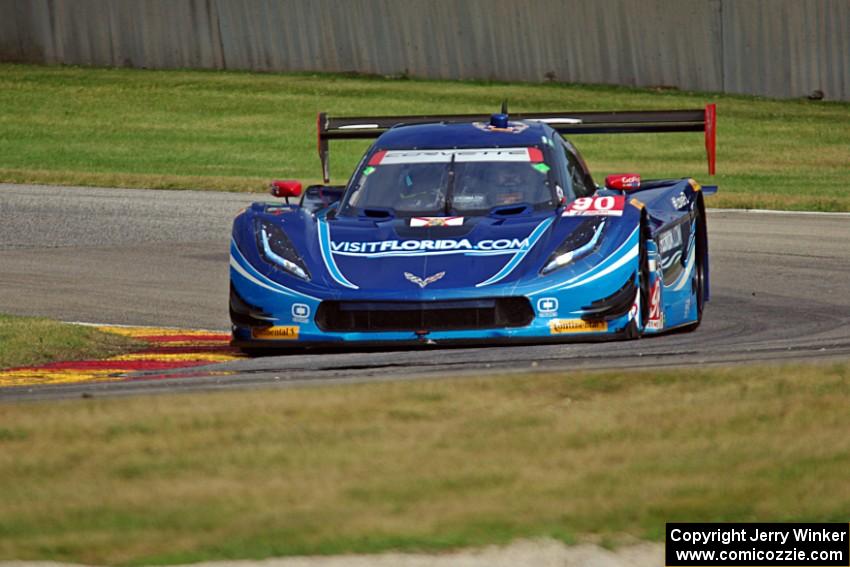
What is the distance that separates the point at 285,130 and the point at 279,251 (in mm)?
18946

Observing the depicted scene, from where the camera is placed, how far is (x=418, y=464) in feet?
19.2

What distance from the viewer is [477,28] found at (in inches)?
1193

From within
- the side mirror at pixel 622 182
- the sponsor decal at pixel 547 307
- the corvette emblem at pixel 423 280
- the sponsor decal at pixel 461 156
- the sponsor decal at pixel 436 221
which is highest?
the sponsor decal at pixel 461 156

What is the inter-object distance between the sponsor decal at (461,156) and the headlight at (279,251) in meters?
1.18

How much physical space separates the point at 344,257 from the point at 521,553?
15.1 ft

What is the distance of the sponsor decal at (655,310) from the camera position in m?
9.30

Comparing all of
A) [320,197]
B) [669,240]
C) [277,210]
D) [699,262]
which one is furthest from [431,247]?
[699,262]

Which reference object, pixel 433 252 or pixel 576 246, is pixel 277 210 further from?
pixel 576 246

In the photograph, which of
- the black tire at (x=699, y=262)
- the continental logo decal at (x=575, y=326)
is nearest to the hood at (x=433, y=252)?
the continental logo decal at (x=575, y=326)

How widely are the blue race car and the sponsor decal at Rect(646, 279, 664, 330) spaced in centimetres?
1

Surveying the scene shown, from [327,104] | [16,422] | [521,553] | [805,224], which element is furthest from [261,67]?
[521,553]

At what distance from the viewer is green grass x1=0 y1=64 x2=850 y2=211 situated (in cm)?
2189
